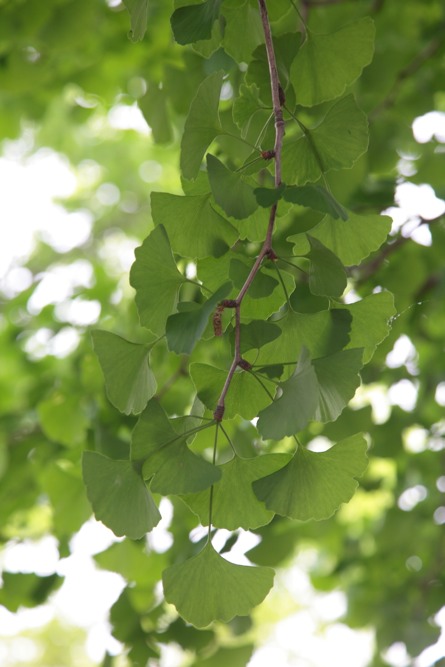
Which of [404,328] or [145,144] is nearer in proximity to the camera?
[404,328]

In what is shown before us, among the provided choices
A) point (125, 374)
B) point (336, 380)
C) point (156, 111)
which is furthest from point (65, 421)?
point (336, 380)

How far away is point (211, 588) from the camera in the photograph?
1.62ft

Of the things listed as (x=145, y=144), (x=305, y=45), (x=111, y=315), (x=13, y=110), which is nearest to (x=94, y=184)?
(x=145, y=144)

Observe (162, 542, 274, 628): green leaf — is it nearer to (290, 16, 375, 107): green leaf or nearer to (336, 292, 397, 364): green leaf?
(336, 292, 397, 364): green leaf

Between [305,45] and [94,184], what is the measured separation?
12.0 feet

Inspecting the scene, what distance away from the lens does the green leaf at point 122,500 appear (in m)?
0.47

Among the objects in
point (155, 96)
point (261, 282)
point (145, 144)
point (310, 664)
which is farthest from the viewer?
point (310, 664)

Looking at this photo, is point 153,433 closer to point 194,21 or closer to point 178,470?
point 178,470

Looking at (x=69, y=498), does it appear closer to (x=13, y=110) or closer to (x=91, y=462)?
(x=91, y=462)

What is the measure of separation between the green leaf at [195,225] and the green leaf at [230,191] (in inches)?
1.5

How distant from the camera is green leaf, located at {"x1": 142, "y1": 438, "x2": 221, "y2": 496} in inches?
17.6

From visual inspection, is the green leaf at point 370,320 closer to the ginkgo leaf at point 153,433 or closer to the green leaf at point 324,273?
the green leaf at point 324,273

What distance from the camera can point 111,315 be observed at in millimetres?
1434

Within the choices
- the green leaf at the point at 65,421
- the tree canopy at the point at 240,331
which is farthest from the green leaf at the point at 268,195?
the green leaf at the point at 65,421
